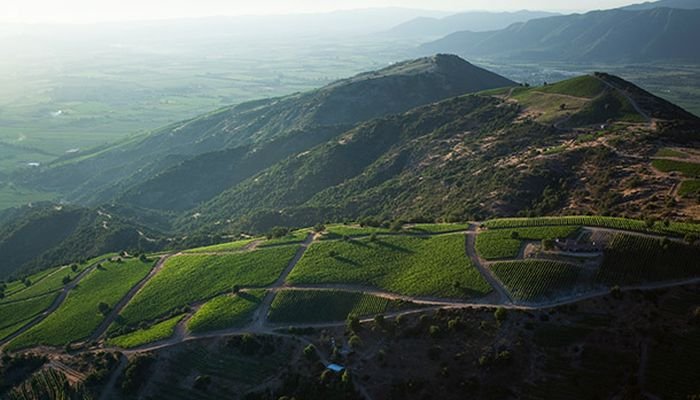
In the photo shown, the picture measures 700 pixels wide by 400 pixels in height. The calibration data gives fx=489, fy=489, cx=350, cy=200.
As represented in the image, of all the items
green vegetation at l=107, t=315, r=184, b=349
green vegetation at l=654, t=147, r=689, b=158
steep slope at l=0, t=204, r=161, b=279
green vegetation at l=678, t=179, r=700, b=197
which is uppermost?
green vegetation at l=654, t=147, r=689, b=158

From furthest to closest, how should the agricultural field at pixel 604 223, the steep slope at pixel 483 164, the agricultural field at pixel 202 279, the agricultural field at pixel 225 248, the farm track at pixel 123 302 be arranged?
the agricultural field at pixel 225 248
the steep slope at pixel 483 164
the agricultural field at pixel 202 279
the farm track at pixel 123 302
the agricultural field at pixel 604 223

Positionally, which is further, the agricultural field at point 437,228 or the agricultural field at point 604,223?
the agricultural field at point 437,228

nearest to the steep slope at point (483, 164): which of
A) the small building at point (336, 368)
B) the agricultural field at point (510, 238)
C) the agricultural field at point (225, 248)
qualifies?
the agricultural field at point (510, 238)

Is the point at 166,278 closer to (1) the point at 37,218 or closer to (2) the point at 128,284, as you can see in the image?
(2) the point at 128,284

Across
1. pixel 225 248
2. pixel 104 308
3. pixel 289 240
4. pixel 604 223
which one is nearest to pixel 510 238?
pixel 604 223

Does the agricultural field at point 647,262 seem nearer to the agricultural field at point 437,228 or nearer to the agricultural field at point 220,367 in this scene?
the agricultural field at point 437,228

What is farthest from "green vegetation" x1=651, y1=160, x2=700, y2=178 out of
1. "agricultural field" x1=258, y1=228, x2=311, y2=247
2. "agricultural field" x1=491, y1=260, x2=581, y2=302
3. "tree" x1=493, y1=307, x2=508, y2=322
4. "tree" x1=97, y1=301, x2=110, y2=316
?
"tree" x1=97, y1=301, x2=110, y2=316

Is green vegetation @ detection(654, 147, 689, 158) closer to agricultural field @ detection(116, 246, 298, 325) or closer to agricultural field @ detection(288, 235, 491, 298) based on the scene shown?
agricultural field @ detection(288, 235, 491, 298)
